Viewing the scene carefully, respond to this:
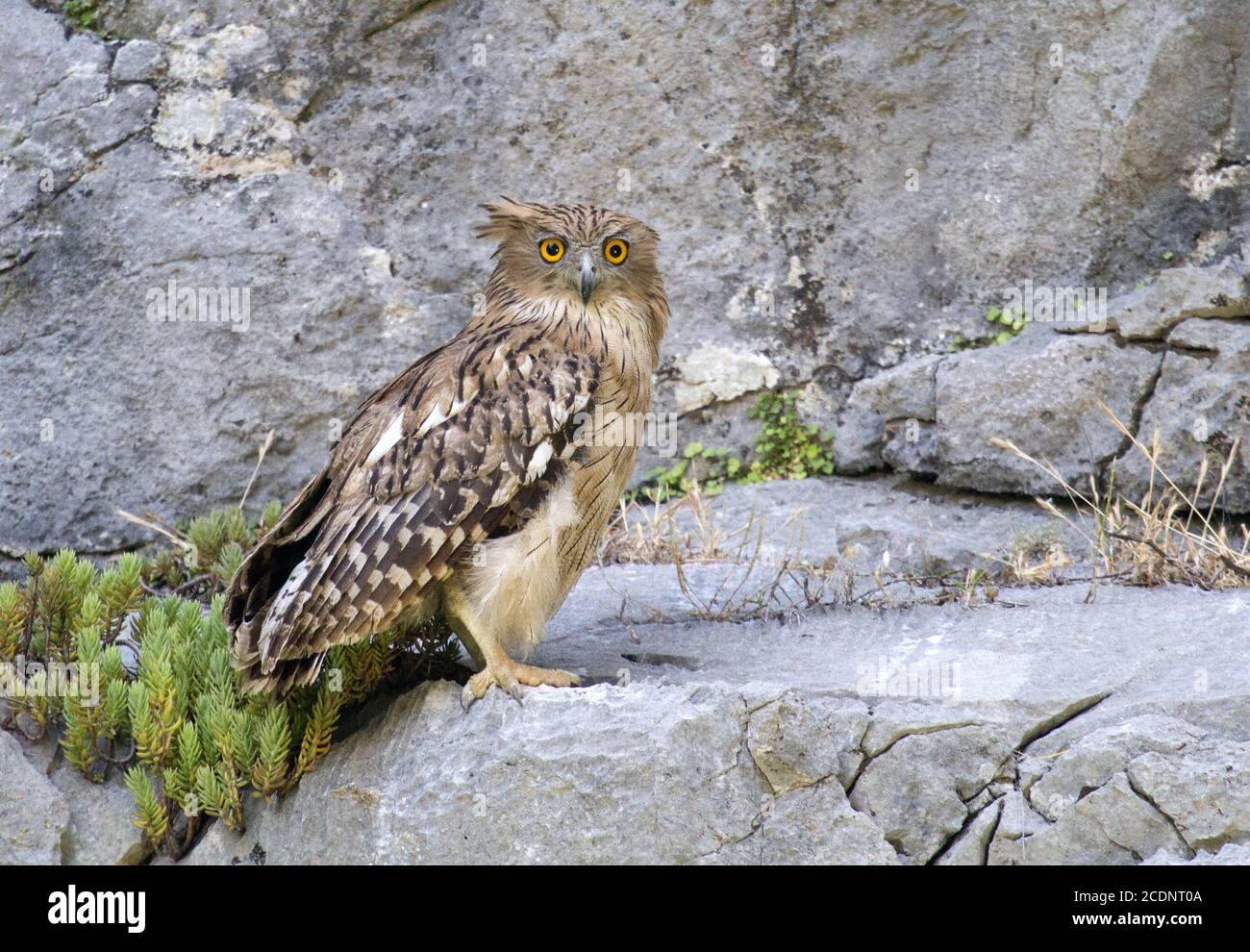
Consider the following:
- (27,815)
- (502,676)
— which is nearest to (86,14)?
(27,815)

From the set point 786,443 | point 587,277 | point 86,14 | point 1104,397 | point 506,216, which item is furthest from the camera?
point 786,443

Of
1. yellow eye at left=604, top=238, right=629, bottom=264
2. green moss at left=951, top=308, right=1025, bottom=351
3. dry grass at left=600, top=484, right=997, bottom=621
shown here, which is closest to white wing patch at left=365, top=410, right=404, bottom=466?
yellow eye at left=604, top=238, right=629, bottom=264

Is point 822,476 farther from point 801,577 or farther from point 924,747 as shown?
point 924,747

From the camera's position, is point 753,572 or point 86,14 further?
point 86,14

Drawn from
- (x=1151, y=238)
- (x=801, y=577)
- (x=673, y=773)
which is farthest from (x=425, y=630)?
(x=1151, y=238)

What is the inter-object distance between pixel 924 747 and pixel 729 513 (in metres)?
3.08

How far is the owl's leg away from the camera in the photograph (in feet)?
15.0

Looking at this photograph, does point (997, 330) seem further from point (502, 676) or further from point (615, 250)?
point (502, 676)

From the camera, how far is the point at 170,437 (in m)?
7.32

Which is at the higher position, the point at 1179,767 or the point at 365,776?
the point at 1179,767

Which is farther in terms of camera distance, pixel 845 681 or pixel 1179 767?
pixel 845 681

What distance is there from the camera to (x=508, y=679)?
15.0ft

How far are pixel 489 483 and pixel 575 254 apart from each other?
895 mm

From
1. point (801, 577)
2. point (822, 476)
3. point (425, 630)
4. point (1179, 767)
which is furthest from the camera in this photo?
point (822, 476)
